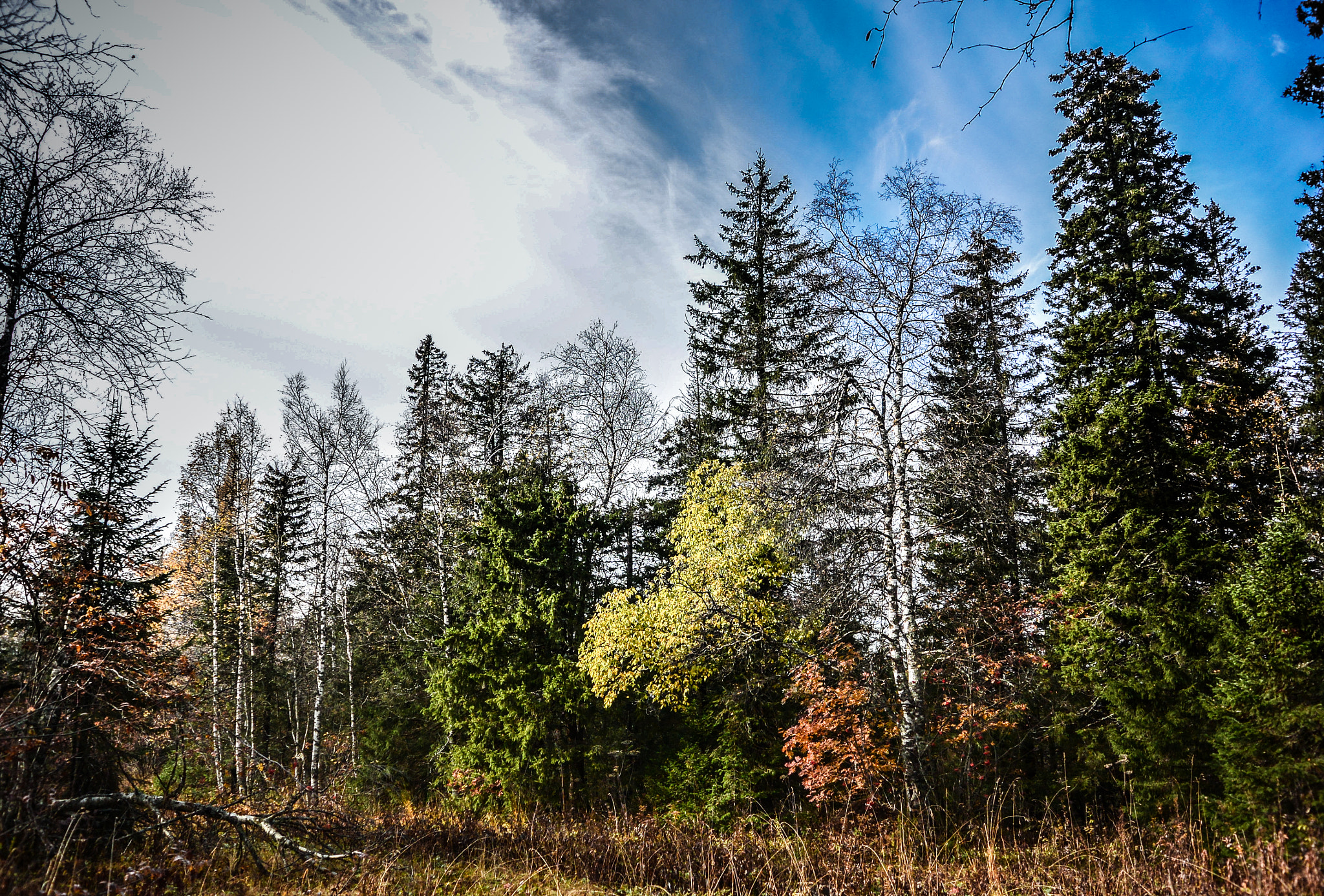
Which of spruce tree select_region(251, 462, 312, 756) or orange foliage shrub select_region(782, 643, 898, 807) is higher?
spruce tree select_region(251, 462, 312, 756)

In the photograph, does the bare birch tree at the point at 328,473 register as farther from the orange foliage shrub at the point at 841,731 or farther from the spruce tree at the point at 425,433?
the orange foliage shrub at the point at 841,731

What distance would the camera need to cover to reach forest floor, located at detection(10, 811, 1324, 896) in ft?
14.3

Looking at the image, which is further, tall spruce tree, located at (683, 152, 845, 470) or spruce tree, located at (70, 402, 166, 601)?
tall spruce tree, located at (683, 152, 845, 470)

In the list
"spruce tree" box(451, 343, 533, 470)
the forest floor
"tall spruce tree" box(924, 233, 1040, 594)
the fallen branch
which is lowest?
the forest floor

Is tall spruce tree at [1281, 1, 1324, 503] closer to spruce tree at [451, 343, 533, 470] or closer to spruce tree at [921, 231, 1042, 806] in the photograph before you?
spruce tree at [921, 231, 1042, 806]

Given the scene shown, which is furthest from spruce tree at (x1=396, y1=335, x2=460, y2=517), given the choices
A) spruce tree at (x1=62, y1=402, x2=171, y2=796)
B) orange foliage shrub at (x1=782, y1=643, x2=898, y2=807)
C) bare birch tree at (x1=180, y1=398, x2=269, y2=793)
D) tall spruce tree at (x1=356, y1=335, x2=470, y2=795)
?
orange foliage shrub at (x1=782, y1=643, x2=898, y2=807)

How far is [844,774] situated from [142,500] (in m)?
12.6

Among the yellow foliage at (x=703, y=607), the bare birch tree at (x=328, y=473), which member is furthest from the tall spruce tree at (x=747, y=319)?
the bare birch tree at (x=328, y=473)

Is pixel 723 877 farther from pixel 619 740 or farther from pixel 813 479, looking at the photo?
pixel 619 740

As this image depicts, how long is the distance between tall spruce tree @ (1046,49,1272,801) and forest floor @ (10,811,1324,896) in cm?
252

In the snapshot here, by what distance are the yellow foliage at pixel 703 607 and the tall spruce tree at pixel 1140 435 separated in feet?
16.6

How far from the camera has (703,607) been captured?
33.8 feet

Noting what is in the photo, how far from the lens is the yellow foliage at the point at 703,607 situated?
10.1 meters

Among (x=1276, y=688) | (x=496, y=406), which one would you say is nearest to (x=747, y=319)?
(x=496, y=406)
